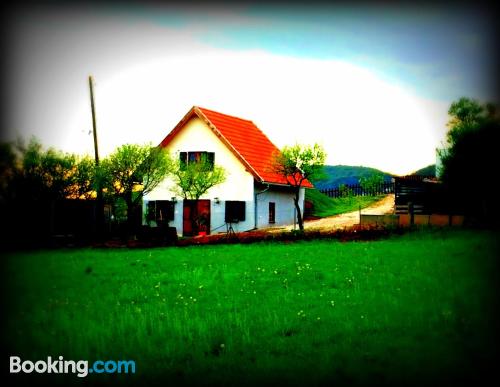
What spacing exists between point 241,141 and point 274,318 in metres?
25.0

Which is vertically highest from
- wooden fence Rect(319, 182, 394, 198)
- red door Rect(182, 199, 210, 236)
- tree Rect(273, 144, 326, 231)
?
tree Rect(273, 144, 326, 231)

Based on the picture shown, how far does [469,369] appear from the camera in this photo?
16.6 ft

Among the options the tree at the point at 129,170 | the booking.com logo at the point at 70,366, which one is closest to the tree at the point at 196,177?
the tree at the point at 129,170

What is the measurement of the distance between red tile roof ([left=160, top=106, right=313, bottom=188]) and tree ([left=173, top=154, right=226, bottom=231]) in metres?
1.77

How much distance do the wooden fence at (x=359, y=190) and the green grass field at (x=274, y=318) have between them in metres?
32.9

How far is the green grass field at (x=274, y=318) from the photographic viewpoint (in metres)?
A: 5.59

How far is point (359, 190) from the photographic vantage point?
48.6 metres

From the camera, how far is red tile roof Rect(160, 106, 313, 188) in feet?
98.5

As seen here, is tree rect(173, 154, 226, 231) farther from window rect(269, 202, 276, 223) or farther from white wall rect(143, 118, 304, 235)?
window rect(269, 202, 276, 223)

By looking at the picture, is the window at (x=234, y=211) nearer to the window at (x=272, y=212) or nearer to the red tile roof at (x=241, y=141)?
the red tile roof at (x=241, y=141)

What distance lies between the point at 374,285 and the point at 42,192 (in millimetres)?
18100

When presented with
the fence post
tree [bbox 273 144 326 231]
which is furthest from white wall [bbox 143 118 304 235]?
the fence post

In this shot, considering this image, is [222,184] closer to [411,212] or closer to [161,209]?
[161,209]

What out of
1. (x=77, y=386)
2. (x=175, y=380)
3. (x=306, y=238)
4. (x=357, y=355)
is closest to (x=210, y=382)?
(x=175, y=380)
